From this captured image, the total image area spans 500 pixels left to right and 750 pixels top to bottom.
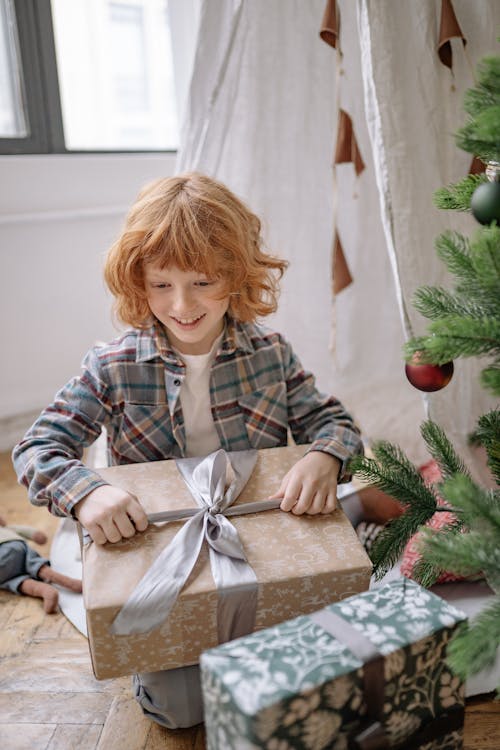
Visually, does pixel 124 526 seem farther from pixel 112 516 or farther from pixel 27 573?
pixel 27 573

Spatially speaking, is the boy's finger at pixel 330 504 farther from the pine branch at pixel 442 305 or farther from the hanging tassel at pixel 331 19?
the hanging tassel at pixel 331 19

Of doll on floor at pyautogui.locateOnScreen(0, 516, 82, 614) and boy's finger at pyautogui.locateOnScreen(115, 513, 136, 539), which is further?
doll on floor at pyautogui.locateOnScreen(0, 516, 82, 614)

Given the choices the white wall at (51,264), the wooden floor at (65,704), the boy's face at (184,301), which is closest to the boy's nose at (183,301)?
the boy's face at (184,301)

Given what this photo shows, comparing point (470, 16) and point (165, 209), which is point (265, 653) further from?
point (470, 16)

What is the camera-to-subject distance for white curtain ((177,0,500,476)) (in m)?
1.23

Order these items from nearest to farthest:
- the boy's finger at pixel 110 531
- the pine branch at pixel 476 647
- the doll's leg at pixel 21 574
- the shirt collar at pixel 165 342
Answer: the pine branch at pixel 476 647, the boy's finger at pixel 110 531, the shirt collar at pixel 165 342, the doll's leg at pixel 21 574

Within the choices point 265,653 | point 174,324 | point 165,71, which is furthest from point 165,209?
point 165,71

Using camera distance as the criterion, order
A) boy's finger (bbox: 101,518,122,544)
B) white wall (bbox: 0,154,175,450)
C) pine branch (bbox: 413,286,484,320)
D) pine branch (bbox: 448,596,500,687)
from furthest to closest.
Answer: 1. white wall (bbox: 0,154,175,450)
2. boy's finger (bbox: 101,518,122,544)
3. pine branch (bbox: 413,286,484,320)
4. pine branch (bbox: 448,596,500,687)

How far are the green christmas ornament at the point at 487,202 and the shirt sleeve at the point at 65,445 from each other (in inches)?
24.1

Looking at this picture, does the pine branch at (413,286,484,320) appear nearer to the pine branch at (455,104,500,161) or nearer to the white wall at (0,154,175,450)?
the pine branch at (455,104,500,161)

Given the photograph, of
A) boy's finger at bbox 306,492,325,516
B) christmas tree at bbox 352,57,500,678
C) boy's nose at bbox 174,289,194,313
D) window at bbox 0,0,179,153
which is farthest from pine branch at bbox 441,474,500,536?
window at bbox 0,0,179,153

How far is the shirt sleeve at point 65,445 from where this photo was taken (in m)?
0.96

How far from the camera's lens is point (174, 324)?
3.57 ft

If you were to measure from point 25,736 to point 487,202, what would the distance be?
3.01 feet
